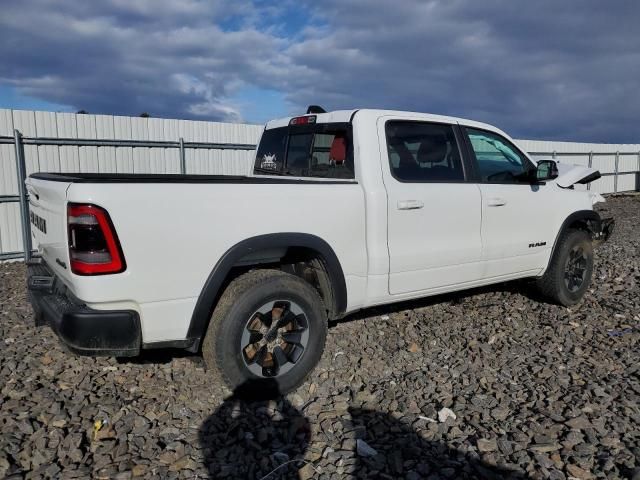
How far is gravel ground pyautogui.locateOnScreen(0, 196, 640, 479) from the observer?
2.82 metres

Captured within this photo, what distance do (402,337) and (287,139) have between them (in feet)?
6.63

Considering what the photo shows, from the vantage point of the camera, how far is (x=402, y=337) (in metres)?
4.68

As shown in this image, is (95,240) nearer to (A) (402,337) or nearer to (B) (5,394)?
(B) (5,394)

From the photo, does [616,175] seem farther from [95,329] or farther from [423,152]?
[95,329]

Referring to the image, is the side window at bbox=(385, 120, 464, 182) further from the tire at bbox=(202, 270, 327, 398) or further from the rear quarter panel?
the tire at bbox=(202, 270, 327, 398)

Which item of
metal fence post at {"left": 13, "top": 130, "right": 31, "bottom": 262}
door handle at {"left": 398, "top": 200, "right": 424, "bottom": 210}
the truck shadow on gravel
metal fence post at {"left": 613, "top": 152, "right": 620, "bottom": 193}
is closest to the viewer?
the truck shadow on gravel

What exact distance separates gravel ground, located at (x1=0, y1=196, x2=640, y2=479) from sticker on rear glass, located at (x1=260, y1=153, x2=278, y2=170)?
1580mm

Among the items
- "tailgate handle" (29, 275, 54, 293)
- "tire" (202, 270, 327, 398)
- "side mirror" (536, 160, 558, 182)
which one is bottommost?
"tire" (202, 270, 327, 398)

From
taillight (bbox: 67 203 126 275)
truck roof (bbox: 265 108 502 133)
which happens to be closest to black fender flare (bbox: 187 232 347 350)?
taillight (bbox: 67 203 126 275)

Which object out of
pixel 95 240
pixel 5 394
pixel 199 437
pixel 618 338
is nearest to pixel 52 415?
pixel 5 394

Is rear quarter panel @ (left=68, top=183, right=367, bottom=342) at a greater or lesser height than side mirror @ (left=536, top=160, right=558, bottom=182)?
lesser

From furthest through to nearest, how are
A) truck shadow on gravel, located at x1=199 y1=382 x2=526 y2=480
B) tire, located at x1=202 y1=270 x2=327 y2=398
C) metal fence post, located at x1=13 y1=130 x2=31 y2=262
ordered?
metal fence post, located at x1=13 y1=130 x2=31 y2=262, tire, located at x1=202 y1=270 x2=327 y2=398, truck shadow on gravel, located at x1=199 y1=382 x2=526 y2=480

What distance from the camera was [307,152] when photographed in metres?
4.52

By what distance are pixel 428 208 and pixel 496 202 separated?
2.82 feet
